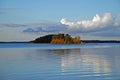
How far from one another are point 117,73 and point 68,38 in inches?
4029

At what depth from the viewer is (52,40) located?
130500 millimetres

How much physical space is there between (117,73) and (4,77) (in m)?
5.72

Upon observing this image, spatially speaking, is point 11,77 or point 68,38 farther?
point 68,38

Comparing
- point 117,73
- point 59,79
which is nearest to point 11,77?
point 59,79

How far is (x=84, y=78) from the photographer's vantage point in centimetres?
1377

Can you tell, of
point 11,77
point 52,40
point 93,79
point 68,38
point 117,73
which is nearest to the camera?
point 93,79

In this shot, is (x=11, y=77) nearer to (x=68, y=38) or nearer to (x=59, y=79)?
(x=59, y=79)

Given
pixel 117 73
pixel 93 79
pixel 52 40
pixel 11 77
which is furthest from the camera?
pixel 52 40

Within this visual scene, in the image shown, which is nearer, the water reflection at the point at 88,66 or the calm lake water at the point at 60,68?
the calm lake water at the point at 60,68

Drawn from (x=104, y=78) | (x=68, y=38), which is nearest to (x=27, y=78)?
(x=104, y=78)

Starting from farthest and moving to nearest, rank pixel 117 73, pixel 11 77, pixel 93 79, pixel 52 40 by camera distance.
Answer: pixel 52 40, pixel 117 73, pixel 11 77, pixel 93 79

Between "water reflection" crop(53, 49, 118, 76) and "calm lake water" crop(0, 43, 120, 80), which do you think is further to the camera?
"water reflection" crop(53, 49, 118, 76)

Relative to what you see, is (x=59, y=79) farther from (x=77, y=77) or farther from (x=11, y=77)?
(x=11, y=77)

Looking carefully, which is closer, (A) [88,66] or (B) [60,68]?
(B) [60,68]
